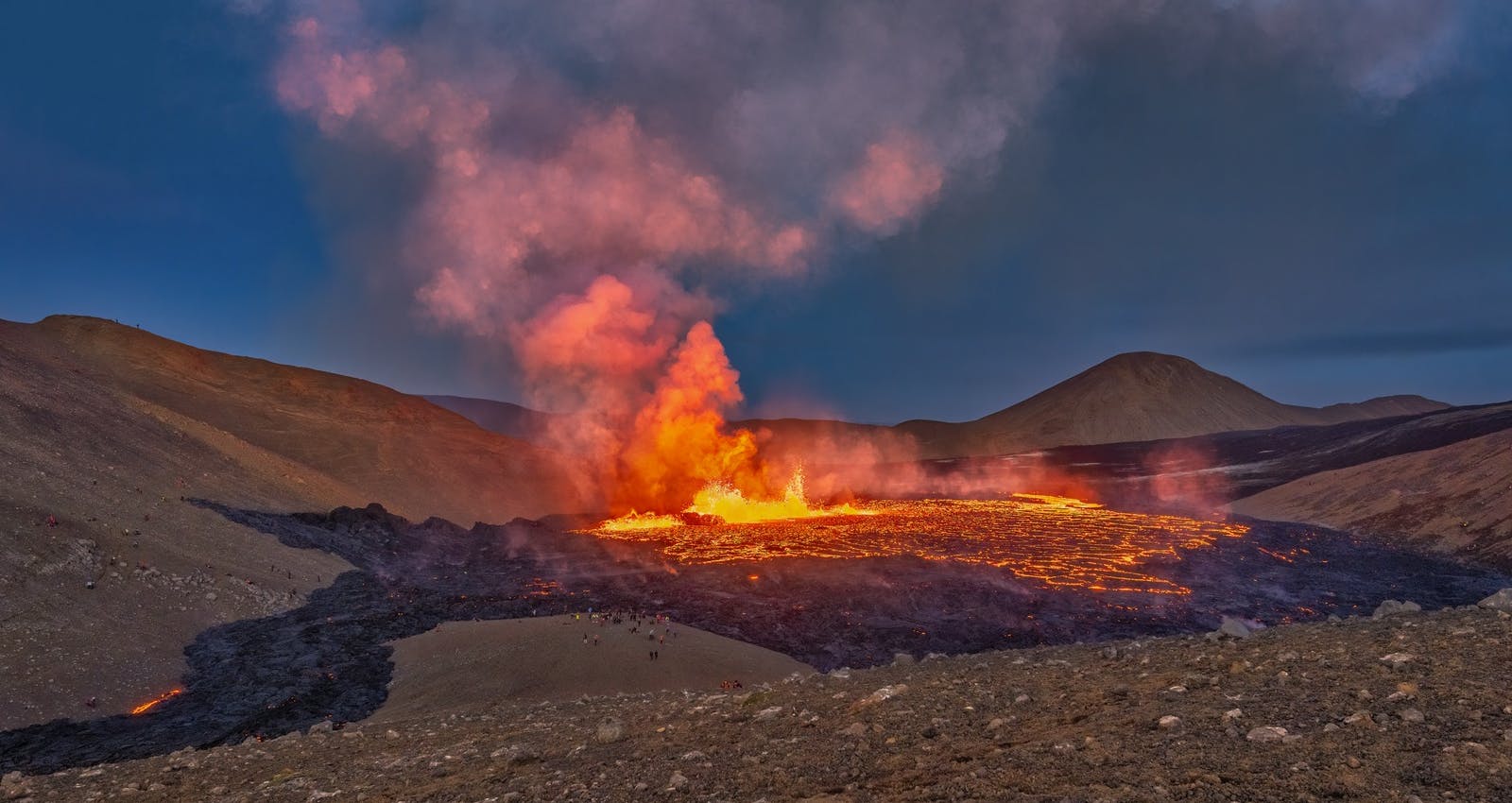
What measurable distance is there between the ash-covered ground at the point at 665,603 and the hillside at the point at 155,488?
6.06 feet

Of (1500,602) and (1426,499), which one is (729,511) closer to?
(1426,499)

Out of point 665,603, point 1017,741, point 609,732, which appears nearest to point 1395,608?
point 1017,741

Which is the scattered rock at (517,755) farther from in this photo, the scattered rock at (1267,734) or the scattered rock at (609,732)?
the scattered rock at (1267,734)

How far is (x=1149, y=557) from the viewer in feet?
157

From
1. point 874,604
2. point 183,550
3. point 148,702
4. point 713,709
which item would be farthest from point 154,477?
point 713,709

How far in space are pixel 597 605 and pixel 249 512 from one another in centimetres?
2412

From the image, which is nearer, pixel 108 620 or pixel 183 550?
pixel 108 620

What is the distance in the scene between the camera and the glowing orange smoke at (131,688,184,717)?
20.3m

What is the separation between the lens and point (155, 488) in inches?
1539

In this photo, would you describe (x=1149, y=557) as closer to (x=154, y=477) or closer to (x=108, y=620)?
(x=108, y=620)

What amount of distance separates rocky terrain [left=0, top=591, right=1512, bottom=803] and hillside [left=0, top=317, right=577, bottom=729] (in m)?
13.9

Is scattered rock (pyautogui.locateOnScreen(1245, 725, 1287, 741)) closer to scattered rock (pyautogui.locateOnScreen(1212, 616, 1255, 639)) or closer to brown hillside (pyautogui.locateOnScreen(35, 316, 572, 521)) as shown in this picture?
scattered rock (pyautogui.locateOnScreen(1212, 616, 1255, 639))

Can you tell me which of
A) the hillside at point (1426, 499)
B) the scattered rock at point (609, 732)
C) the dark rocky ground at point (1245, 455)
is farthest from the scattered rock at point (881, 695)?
the dark rocky ground at point (1245, 455)

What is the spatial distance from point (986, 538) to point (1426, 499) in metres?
32.6
